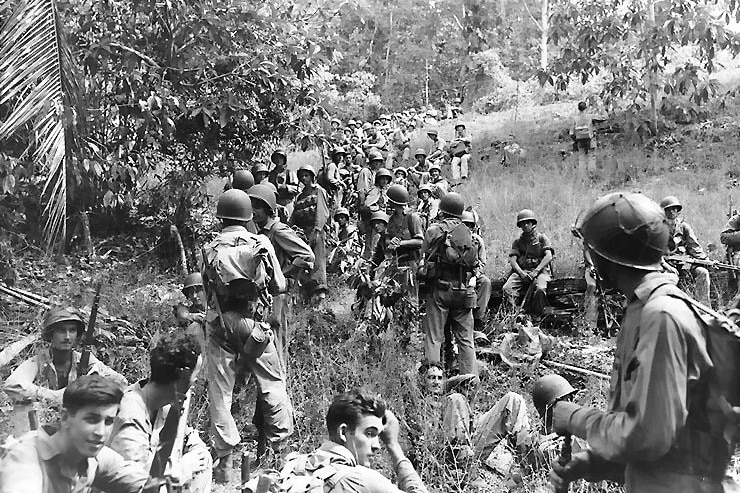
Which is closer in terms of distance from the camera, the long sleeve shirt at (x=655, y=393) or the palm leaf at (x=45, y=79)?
the long sleeve shirt at (x=655, y=393)

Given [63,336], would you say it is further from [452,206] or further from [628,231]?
[628,231]

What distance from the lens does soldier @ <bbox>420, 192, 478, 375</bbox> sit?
664 centimetres

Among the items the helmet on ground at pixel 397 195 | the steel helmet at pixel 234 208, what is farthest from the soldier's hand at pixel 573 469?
the helmet on ground at pixel 397 195

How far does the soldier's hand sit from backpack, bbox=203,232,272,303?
2.88m

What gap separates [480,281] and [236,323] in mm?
3344

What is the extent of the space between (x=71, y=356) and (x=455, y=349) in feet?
11.5

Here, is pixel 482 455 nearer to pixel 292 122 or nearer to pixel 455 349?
pixel 455 349

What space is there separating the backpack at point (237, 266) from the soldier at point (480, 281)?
2.44 meters

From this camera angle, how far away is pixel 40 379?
454 centimetres

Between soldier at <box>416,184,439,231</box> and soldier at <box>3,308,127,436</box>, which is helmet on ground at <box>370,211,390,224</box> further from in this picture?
soldier at <box>3,308,127,436</box>

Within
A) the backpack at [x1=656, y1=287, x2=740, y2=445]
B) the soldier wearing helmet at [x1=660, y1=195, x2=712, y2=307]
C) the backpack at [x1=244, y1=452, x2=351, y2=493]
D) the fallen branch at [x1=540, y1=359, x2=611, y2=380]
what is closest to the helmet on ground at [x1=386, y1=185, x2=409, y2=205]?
the fallen branch at [x1=540, y1=359, x2=611, y2=380]

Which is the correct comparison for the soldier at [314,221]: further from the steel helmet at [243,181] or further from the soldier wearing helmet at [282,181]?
the steel helmet at [243,181]

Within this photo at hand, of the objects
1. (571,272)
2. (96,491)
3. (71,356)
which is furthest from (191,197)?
(96,491)

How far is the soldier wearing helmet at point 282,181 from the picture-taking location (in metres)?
9.56
